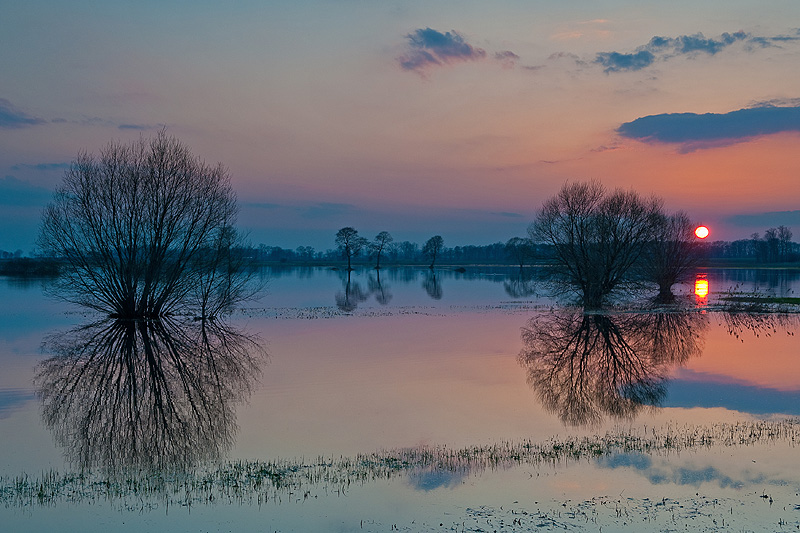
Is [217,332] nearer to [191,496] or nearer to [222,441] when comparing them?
[222,441]

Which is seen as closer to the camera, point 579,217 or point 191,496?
point 191,496

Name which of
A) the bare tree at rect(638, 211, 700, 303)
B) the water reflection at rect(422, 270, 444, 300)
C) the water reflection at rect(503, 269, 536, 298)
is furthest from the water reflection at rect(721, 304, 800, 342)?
the water reflection at rect(422, 270, 444, 300)

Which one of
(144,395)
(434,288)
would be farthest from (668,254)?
(144,395)

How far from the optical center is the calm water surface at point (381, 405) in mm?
9180

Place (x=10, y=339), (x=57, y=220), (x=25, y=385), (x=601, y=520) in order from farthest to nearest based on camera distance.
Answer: (x=57, y=220) < (x=10, y=339) < (x=25, y=385) < (x=601, y=520)

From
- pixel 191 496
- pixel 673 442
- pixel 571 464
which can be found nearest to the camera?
pixel 191 496

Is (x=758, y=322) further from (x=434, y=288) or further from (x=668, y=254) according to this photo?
(x=434, y=288)

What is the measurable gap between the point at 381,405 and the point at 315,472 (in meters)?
5.28

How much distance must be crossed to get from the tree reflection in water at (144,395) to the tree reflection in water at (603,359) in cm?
865

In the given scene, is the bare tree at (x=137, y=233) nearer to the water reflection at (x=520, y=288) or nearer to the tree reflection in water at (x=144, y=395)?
the tree reflection in water at (x=144, y=395)

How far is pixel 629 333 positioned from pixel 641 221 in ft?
63.7

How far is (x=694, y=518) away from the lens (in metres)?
8.37

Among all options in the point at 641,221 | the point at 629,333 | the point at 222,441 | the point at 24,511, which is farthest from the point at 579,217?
the point at 24,511

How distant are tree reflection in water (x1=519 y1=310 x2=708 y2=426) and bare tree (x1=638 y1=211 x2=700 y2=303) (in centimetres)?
1310
